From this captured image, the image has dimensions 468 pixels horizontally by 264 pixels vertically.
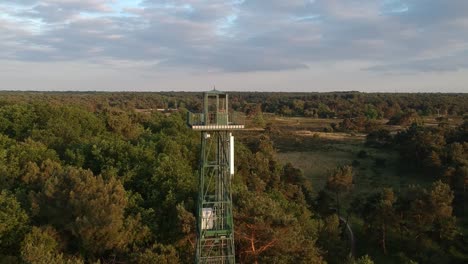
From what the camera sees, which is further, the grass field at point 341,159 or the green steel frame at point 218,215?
the grass field at point 341,159

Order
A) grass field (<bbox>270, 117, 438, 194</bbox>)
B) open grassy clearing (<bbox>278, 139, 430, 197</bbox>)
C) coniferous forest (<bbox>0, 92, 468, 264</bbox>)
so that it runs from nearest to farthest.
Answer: coniferous forest (<bbox>0, 92, 468, 264</bbox>) → open grassy clearing (<bbox>278, 139, 430, 197</bbox>) → grass field (<bbox>270, 117, 438, 194</bbox>)

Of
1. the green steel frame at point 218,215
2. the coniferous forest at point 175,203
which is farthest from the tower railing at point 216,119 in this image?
the coniferous forest at point 175,203

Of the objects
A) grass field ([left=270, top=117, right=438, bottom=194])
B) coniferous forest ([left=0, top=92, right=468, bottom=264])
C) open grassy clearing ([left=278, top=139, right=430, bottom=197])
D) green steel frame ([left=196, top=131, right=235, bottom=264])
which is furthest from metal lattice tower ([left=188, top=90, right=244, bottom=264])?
open grassy clearing ([left=278, top=139, right=430, bottom=197])

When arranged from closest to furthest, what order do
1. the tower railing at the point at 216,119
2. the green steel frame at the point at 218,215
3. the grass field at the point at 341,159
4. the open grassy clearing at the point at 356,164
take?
the tower railing at the point at 216,119 → the green steel frame at the point at 218,215 → the open grassy clearing at the point at 356,164 → the grass field at the point at 341,159

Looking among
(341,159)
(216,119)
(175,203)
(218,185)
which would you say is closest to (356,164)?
(341,159)

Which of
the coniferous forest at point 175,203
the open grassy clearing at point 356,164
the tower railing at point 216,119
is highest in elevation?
the tower railing at point 216,119

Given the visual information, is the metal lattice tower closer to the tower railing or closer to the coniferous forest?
the tower railing

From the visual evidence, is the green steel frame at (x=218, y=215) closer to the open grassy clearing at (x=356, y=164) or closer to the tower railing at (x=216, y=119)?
the tower railing at (x=216, y=119)

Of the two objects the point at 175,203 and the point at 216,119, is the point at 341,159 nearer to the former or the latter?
the point at 175,203

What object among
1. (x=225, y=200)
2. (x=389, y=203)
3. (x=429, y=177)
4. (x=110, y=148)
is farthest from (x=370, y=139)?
(x=225, y=200)

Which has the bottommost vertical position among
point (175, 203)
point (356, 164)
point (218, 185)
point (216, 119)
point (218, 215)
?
point (356, 164)
